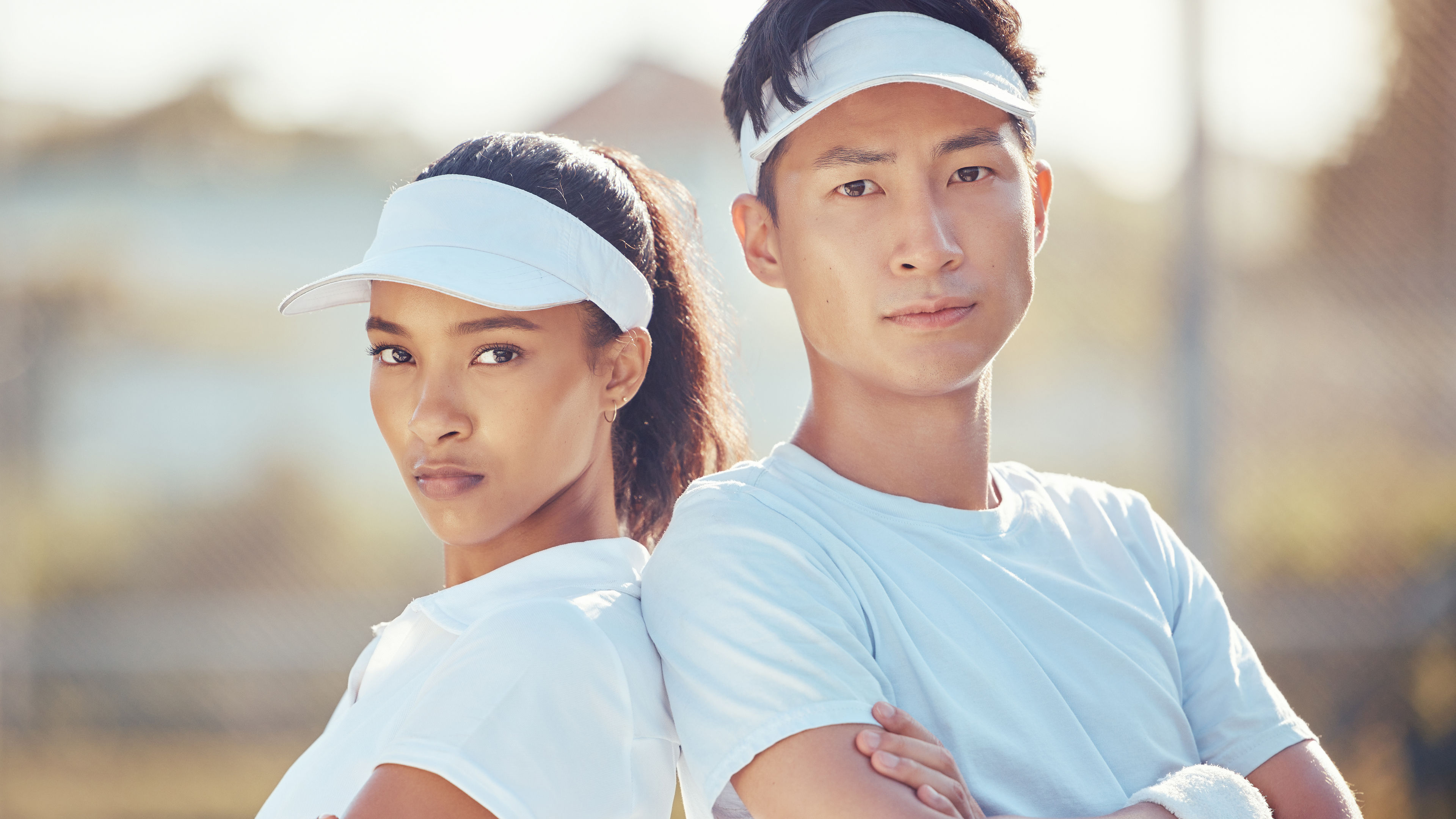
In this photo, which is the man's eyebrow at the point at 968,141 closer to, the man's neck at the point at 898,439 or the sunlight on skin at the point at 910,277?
the sunlight on skin at the point at 910,277

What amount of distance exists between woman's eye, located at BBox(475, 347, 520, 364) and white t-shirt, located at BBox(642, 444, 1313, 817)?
283mm

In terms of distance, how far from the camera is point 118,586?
13.9 feet

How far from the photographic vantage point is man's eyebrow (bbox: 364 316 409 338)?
1.58 m

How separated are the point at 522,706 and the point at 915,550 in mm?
499

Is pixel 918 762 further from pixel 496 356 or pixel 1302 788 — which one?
pixel 496 356

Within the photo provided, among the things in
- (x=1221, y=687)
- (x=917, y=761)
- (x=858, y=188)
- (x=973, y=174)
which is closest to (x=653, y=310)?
(x=858, y=188)

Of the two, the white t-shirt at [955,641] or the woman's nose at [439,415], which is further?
the woman's nose at [439,415]

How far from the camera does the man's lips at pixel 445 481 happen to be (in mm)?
1549

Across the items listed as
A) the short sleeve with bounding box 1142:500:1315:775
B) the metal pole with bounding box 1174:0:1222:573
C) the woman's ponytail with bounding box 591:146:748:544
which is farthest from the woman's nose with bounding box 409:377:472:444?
the metal pole with bounding box 1174:0:1222:573

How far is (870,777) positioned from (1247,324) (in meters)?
3.04

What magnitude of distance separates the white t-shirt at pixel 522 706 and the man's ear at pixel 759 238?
1.38ft

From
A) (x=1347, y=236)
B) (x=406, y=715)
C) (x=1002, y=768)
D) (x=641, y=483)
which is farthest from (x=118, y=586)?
(x=1347, y=236)

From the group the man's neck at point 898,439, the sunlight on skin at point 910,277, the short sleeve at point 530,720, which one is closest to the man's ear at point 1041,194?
the sunlight on skin at point 910,277

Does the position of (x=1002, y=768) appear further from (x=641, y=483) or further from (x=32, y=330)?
(x=32, y=330)
